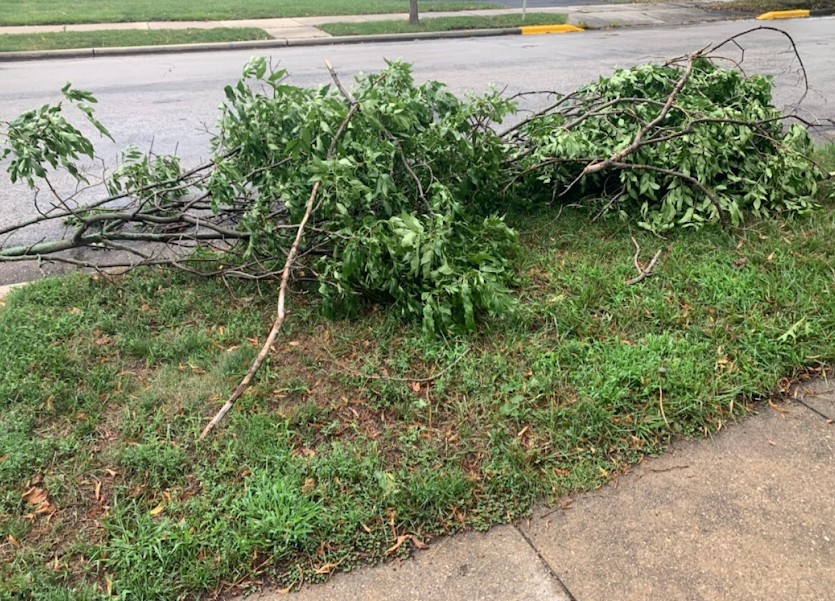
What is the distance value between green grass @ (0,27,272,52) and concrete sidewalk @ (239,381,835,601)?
527 inches

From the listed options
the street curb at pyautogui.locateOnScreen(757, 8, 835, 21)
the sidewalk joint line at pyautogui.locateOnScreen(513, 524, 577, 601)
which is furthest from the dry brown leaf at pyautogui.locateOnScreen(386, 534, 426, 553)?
the street curb at pyautogui.locateOnScreen(757, 8, 835, 21)

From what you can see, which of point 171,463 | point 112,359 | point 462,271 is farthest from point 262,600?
point 462,271

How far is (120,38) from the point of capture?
13664 millimetres

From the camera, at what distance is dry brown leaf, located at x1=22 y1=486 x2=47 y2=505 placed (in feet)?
8.36

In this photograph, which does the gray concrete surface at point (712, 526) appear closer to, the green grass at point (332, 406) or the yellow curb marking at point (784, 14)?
the green grass at point (332, 406)

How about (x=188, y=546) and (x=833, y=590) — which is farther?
(x=188, y=546)

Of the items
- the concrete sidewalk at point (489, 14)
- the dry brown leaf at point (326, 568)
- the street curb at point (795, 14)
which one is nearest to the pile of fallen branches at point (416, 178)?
the dry brown leaf at point (326, 568)

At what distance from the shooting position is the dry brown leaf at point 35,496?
8.36 feet

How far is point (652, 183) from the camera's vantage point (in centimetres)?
450

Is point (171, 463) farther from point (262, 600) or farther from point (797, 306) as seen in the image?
point (797, 306)

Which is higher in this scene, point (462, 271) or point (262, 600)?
point (462, 271)

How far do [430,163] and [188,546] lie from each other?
98.6 inches

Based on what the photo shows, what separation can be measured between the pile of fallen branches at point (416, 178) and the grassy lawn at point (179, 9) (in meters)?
13.2

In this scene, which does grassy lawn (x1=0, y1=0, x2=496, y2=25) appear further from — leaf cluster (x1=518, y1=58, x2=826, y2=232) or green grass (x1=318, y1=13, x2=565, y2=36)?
leaf cluster (x1=518, y1=58, x2=826, y2=232)
